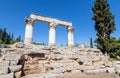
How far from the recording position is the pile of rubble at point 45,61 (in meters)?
7.87

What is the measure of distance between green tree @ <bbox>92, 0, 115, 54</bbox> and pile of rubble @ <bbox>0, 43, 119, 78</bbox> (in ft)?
30.9

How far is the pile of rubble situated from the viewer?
787 cm

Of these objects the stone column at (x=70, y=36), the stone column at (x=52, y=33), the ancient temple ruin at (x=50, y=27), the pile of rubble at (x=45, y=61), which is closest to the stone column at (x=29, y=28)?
the ancient temple ruin at (x=50, y=27)

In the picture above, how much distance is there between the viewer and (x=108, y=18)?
24.8 metres

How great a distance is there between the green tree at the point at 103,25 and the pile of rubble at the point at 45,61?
9.41m

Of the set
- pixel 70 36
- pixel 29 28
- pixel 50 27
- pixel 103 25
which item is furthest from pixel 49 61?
pixel 103 25

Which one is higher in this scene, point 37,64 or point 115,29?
point 115,29

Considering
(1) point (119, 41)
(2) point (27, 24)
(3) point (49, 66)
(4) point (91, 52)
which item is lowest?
(3) point (49, 66)

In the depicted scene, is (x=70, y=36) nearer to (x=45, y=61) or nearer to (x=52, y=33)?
(x=52, y=33)

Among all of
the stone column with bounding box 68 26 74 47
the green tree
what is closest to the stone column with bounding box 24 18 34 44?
the stone column with bounding box 68 26 74 47

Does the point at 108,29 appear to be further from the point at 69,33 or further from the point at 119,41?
the point at 119,41

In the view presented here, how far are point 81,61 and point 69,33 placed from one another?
455 inches

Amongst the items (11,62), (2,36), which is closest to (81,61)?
(11,62)

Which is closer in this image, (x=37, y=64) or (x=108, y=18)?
(x=37, y=64)
